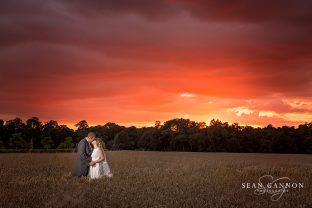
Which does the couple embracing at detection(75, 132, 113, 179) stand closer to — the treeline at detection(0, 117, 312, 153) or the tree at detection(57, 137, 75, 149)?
the treeline at detection(0, 117, 312, 153)

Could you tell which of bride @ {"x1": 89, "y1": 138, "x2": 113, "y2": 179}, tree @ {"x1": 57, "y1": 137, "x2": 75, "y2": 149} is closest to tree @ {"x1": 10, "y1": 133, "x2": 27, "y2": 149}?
tree @ {"x1": 57, "y1": 137, "x2": 75, "y2": 149}

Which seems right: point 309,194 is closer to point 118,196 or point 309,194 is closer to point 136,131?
point 118,196

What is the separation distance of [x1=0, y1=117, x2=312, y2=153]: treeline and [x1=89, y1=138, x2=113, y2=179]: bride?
2540 inches

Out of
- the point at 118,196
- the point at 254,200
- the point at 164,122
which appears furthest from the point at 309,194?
Answer: the point at 164,122

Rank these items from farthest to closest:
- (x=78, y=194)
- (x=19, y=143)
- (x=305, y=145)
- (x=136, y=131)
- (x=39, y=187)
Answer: (x=136, y=131) < (x=19, y=143) < (x=305, y=145) < (x=39, y=187) < (x=78, y=194)

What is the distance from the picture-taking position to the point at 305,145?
79.8 m

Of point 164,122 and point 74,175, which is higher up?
point 164,122

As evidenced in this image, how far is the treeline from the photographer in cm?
8175

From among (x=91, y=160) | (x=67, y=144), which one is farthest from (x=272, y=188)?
(x=67, y=144)

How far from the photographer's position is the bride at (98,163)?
20453 mm

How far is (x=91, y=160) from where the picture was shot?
2077 centimetres

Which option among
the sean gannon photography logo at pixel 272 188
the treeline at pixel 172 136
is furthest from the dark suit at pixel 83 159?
the treeline at pixel 172 136

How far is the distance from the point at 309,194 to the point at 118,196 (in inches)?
246

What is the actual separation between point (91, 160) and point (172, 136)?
82.9m
